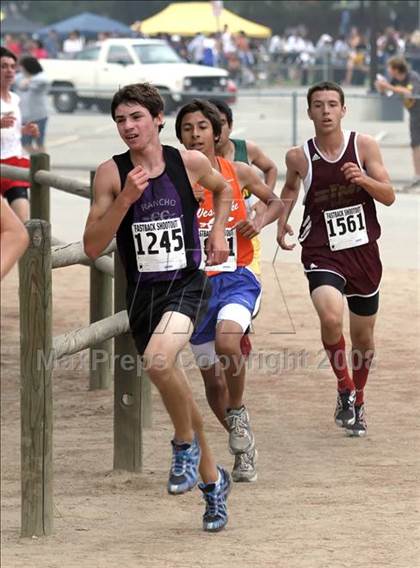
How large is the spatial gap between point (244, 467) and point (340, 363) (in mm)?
1041

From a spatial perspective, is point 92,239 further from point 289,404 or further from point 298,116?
point 298,116

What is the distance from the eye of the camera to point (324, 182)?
24.9 ft

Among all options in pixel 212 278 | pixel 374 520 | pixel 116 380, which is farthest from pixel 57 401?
pixel 374 520

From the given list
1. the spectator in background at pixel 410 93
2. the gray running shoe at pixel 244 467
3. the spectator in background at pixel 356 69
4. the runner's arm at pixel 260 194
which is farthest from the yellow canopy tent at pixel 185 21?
the gray running shoe at pixel 244 467

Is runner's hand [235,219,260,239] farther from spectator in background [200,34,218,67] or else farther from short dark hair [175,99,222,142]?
spectator in background [200,34,218,67]

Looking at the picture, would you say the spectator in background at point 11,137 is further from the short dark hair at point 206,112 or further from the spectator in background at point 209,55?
the spectator in background at point 209,55

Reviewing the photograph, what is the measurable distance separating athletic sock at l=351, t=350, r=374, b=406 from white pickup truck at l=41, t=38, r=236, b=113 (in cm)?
2285

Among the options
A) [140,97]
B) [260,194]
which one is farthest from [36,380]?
[260,194]

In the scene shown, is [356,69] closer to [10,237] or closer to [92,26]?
[92,26]

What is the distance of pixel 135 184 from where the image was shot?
220 inches

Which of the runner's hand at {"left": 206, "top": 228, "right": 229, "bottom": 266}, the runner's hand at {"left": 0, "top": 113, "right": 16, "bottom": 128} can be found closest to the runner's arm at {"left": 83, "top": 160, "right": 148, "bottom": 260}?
the runner's hand at {"left": 206, "top": 228, "right": 229, "bottom": 266}

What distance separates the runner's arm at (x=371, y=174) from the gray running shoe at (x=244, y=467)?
1.40 metres

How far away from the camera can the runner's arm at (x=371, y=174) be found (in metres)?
7.31

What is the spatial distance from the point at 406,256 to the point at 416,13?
127ft
